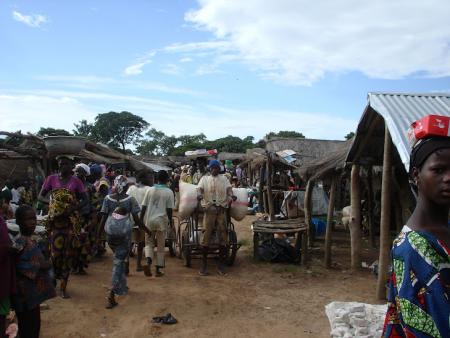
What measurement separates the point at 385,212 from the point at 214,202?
2.99m

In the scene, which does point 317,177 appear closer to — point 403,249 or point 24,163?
point 403,249

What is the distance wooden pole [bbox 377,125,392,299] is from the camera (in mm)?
5996

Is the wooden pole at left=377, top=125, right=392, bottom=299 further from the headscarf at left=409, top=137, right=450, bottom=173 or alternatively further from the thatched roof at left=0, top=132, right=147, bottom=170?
the thatched roof at left=0, top=132, right=147, bottom=170

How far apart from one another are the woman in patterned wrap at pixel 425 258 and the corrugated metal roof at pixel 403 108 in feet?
10.00

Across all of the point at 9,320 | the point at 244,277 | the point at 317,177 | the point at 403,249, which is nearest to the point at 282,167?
the point at 317,177

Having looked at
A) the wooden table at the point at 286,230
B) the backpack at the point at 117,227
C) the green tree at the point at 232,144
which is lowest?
the wooden table at the point at 286,230

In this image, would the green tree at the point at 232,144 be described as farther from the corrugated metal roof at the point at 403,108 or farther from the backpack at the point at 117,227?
the backpack at the point at 117,227

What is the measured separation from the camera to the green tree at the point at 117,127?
59656 millimetres

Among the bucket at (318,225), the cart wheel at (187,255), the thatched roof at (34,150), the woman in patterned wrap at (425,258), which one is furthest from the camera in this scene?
the bucket at (318,225)

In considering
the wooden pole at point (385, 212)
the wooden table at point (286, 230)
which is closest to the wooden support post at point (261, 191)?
the wooden table at point (286, 230)

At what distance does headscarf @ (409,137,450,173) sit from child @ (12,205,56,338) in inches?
130

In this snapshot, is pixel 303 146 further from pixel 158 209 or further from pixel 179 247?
pixel 158 209

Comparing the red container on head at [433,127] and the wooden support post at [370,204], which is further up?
the red container on head at [433,127]

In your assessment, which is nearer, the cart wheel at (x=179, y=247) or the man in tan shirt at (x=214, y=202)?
the man in tan shirt at (x=214, y=202)
